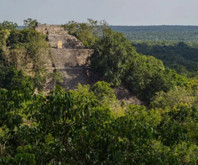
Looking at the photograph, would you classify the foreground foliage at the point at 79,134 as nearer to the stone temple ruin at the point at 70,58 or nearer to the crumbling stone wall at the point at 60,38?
the stone temple ruin at the point at 70,58

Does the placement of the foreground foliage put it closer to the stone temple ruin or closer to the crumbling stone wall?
the stone temple ruin

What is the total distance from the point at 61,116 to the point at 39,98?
1.89ft

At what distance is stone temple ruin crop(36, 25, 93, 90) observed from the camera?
85.3ft

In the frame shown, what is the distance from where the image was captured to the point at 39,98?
200 inches

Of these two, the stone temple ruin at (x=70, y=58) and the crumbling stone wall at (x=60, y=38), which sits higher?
the crumbling stone wall at (x=60, y=38)

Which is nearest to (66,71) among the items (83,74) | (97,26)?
(83,74)

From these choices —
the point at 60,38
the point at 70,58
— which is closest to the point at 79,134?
the point at 70,58

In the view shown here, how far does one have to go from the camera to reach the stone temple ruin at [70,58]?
1023 inches

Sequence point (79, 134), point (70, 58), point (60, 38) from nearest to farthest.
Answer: point (79, 134) → point (70, 58) → point (60, 38)

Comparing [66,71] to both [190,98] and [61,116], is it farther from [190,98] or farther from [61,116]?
[61,116]

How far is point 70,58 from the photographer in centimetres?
2912

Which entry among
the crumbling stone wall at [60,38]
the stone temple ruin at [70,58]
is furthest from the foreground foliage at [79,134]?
the crumbling stone wall at [60,38]

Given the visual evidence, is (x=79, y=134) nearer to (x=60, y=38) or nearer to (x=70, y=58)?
(x=70, y=58)

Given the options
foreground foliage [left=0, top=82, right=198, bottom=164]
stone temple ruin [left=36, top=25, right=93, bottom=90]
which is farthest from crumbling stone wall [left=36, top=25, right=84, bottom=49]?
foreground foliage [left=0, top=82, right=198, bottom=164]
